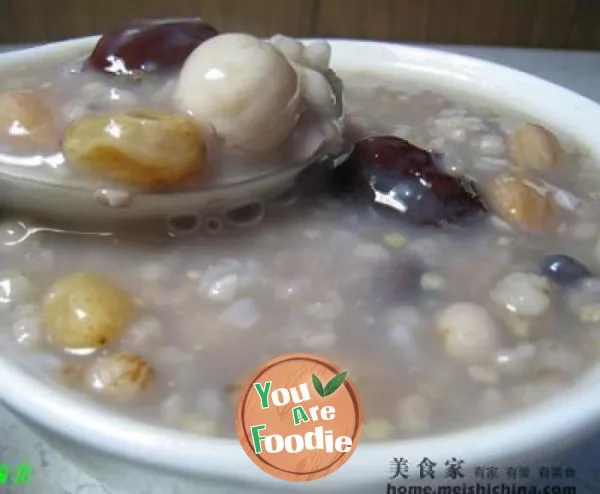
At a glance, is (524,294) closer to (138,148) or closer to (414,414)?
(414,414)

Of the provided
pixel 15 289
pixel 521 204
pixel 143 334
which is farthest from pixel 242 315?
pixel 521 204

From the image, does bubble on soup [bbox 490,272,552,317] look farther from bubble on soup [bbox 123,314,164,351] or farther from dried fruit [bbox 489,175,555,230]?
bubble on soup [bbox 123,314,164,351]

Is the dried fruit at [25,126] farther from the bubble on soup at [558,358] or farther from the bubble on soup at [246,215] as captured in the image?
the bubble on soup at [558,358]

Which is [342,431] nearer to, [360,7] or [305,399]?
[305,399]

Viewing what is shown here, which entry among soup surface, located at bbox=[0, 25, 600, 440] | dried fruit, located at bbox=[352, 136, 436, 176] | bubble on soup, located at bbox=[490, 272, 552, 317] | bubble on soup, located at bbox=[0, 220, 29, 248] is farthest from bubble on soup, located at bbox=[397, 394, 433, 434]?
bubble on soup, located at bbox=[0, 220, 29, 248]

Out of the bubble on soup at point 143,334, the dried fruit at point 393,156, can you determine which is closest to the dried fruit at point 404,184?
the dried fruit at point 393,156
